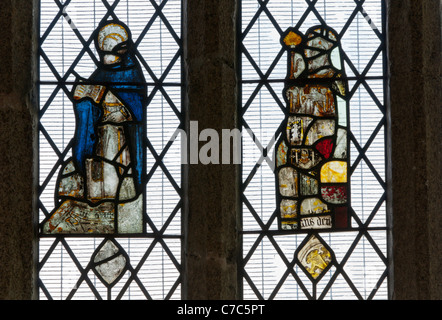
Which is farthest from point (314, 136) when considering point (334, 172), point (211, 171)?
point (211, 171)

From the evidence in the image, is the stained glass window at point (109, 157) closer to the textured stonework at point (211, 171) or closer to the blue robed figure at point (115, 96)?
the blue robed figure at point (115, 96)

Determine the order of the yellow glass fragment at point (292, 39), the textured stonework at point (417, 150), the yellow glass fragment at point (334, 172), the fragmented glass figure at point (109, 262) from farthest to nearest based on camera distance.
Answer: the yellow glass fragment at point (292, 39)
the yellow glass fragment at point (334, 172)
the fragmented glass figure at point (109, 262)
the textured stonework at point (417, 150)

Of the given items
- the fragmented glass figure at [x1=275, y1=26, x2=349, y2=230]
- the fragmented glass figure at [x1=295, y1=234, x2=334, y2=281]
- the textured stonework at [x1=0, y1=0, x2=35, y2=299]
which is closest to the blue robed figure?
the textured stonework at [x1=0, y1=0, x2=35, y2=299]

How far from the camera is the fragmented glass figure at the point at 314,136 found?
477cm

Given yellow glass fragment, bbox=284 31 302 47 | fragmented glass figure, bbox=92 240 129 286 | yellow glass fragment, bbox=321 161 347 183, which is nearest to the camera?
fragmented glass figure, bbox=92 240 129 286

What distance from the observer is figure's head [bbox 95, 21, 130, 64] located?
485 centimetres

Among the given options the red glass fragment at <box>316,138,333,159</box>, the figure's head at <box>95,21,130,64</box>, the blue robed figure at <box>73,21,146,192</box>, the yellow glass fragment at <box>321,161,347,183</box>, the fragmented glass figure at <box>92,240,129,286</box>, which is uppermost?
the figure's head at <box>95,21,130,64</box>

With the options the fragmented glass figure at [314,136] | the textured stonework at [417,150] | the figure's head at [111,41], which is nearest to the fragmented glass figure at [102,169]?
the figure's head at [111,41]

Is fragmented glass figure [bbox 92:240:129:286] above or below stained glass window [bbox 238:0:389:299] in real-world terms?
below

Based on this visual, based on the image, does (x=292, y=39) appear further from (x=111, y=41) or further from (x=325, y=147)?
(x=111, y=41)

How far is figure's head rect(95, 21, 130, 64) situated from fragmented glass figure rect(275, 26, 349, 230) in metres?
1.11

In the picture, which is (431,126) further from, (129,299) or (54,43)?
(54,43)

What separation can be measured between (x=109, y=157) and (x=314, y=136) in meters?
1.39

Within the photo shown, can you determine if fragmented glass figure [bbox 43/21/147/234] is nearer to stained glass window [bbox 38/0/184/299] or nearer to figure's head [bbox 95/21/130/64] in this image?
stained glass window [bbox 38/0/184/299]
